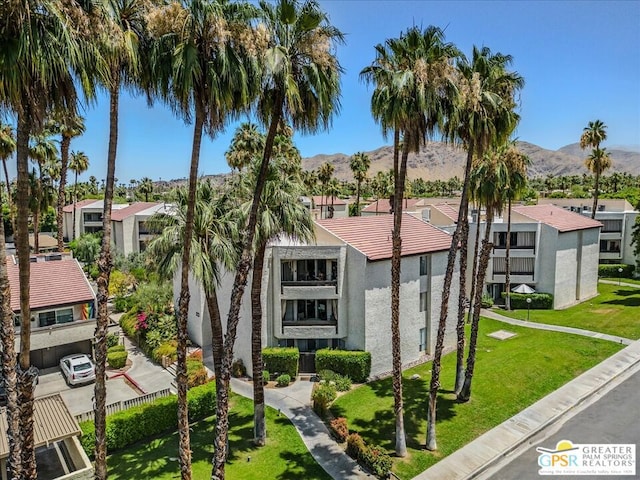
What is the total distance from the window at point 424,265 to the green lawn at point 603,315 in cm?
1643

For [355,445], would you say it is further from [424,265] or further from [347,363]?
[424,265]

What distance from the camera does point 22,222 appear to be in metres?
10.4

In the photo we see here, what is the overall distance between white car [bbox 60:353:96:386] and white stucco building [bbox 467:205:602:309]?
36.9m

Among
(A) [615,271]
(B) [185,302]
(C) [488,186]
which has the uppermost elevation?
(C) [488,186]

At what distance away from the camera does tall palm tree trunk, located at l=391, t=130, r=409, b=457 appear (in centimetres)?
1766

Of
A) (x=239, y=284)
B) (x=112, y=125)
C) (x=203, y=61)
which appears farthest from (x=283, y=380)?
(x=203, y=61)

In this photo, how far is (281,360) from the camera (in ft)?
91.9

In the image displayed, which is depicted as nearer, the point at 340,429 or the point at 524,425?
the point at 340,429

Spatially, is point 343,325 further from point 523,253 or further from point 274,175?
point 523,253

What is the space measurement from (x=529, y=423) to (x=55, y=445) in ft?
77.9

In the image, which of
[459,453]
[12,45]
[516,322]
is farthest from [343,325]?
[12,45]

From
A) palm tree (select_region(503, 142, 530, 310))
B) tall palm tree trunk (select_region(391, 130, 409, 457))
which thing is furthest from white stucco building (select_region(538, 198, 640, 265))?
tall palm tree trunk (select_region(391, 130, 409, 457))

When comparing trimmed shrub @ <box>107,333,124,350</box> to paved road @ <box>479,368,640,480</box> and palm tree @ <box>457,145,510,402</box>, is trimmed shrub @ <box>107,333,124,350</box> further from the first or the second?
paved road @ <box>479,368,640,480</box>
